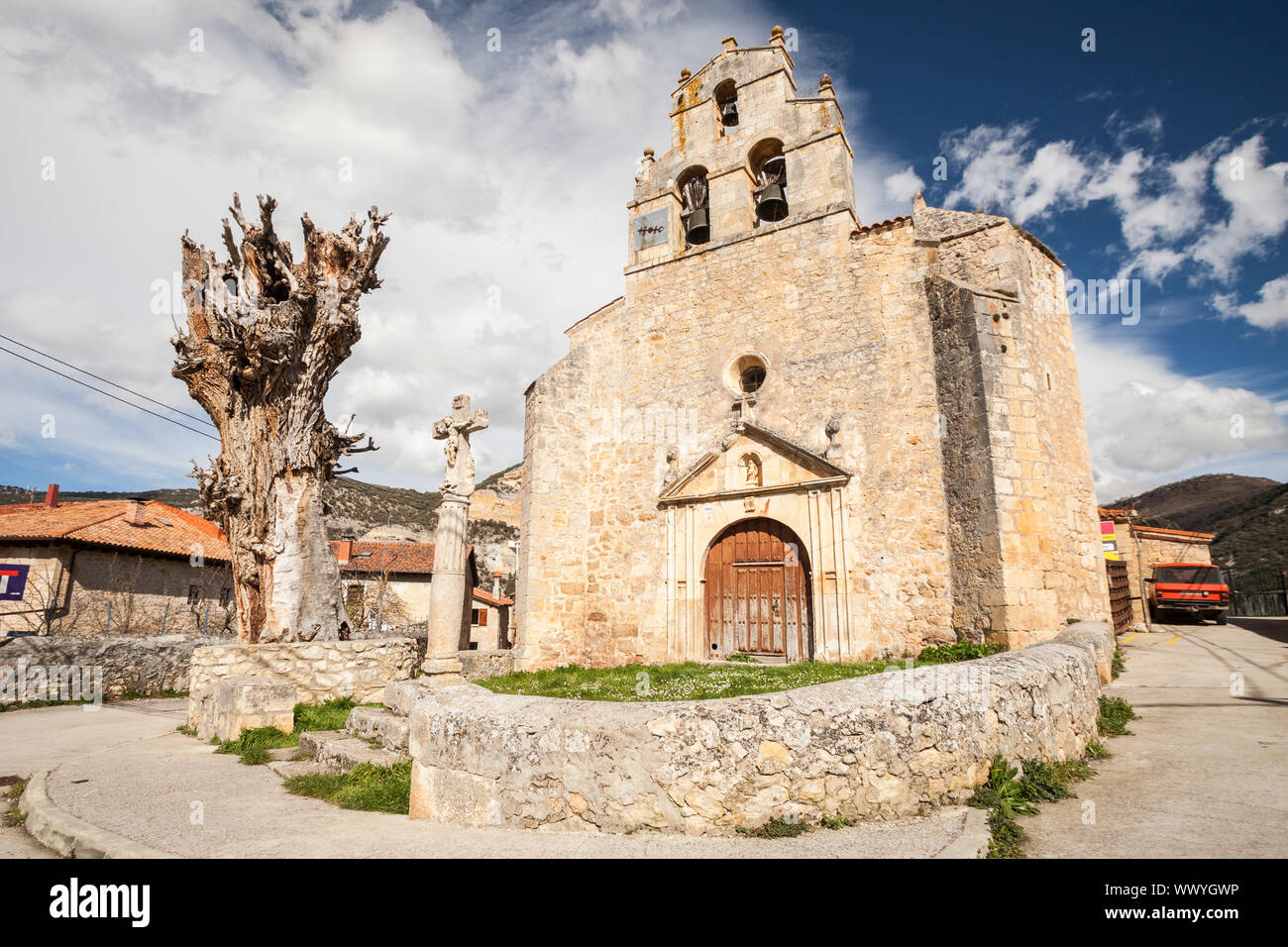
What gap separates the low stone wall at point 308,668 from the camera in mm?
7992

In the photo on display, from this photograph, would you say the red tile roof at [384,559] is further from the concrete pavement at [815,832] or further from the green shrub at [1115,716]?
the green shrub at [1115,716]

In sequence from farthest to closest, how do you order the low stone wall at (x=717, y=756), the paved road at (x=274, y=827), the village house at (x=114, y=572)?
1. the village house at (x=114, y=572)
2. the low stone wall at (x=717, y=756)
3. the paved road at (x=274, y=827)

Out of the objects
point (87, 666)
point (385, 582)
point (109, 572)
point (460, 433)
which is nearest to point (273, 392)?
point (460, 433)

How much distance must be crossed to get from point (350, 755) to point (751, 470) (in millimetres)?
7250

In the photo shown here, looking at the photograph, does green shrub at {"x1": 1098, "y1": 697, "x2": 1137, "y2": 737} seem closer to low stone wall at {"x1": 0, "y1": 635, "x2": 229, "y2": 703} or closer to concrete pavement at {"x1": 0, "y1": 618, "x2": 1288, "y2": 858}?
concrete pavement at {"x1": 0, "y1": 618, "x2": 1288, "y2": 858}

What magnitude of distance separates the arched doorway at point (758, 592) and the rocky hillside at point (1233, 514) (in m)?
23.3

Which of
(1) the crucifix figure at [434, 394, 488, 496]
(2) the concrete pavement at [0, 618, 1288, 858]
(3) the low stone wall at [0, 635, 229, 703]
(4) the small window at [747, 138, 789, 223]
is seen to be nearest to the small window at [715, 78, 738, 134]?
(4) the small window at [747, 138, 789, 223]

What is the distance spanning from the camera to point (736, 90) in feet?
41.5

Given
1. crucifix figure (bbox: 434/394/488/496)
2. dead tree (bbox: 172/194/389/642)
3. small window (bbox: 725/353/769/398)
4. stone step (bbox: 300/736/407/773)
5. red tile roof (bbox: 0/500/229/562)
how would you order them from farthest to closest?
red tile roof (bbox: 0/500/229/562)
small window (bbox: 725/353/769/398)
dead tree (bbox: 172/194/389/642)
crucifix figure (bbox: 434/394/488/496)
stone step (bbox: 300/736/407/773)

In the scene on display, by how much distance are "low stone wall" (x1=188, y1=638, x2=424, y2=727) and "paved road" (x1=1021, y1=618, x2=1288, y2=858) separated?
25.1 ft

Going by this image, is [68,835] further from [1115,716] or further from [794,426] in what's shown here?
[794,426]

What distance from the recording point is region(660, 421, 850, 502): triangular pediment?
1007cm

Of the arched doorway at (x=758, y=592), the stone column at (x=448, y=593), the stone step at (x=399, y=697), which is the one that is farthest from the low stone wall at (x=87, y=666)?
the arched doorway at (x=758, y=592)
